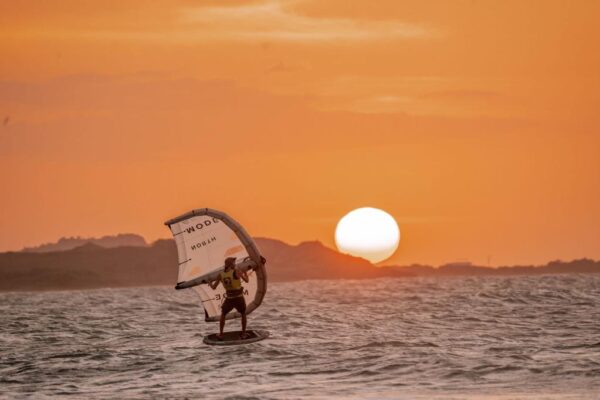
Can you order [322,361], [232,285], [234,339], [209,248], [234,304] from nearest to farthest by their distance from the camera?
1. [322,361]
2. [232,285]
3. [234,304]
4. [209,248]
5. [234,339]

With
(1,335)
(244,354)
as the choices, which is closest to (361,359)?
(244,354)

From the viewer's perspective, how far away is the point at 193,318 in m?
62.4

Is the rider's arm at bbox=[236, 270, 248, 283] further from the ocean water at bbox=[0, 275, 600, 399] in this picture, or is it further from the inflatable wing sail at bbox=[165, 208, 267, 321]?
the ocean water at bbox=[0, 275, 600, 399]

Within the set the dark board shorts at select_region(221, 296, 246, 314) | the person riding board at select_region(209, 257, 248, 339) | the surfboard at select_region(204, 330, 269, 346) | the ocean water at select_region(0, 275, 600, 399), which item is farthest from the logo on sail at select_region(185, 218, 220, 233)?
the ocean water at select_region(0, 275, 600, 399)

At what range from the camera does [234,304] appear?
34.9 m

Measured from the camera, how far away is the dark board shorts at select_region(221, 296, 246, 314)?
34.9m

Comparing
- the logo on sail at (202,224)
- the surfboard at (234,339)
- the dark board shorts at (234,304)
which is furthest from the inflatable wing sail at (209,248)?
the surfboard at (234,339)

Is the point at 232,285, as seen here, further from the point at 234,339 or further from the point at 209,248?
the point at 234,339

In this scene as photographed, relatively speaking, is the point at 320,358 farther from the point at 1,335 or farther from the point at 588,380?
the point at 1,335

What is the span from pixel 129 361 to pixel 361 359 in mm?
7170

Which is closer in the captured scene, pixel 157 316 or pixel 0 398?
pixel 0 398

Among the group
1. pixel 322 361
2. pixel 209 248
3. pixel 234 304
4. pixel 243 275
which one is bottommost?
pixel 322 361

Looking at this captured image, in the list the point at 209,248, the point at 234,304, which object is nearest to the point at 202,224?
the point at 209,248

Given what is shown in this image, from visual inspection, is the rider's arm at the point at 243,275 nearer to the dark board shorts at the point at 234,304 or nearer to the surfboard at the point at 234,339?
the dark board shorts at the point at 234,304
